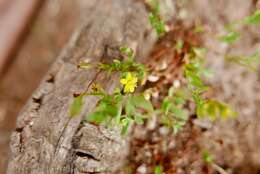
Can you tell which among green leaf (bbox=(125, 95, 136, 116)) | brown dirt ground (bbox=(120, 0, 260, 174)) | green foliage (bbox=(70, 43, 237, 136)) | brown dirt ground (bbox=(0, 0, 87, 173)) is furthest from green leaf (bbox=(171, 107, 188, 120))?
brown dirt ground (bbox=(0, 0, 87, 173))

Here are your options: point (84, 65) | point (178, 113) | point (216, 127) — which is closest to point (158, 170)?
point (178, 113)

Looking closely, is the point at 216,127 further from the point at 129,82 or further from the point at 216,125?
the point at 129,82

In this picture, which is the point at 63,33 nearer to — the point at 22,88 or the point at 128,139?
the point at 22,88

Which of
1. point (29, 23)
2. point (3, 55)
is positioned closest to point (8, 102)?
point (3, 55)

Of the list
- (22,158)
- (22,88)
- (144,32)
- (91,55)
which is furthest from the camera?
(22,88)

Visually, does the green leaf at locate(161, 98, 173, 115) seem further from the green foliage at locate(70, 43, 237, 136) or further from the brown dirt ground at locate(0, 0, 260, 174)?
the brown dirt ground at locate(0, 0, 260, 174)
